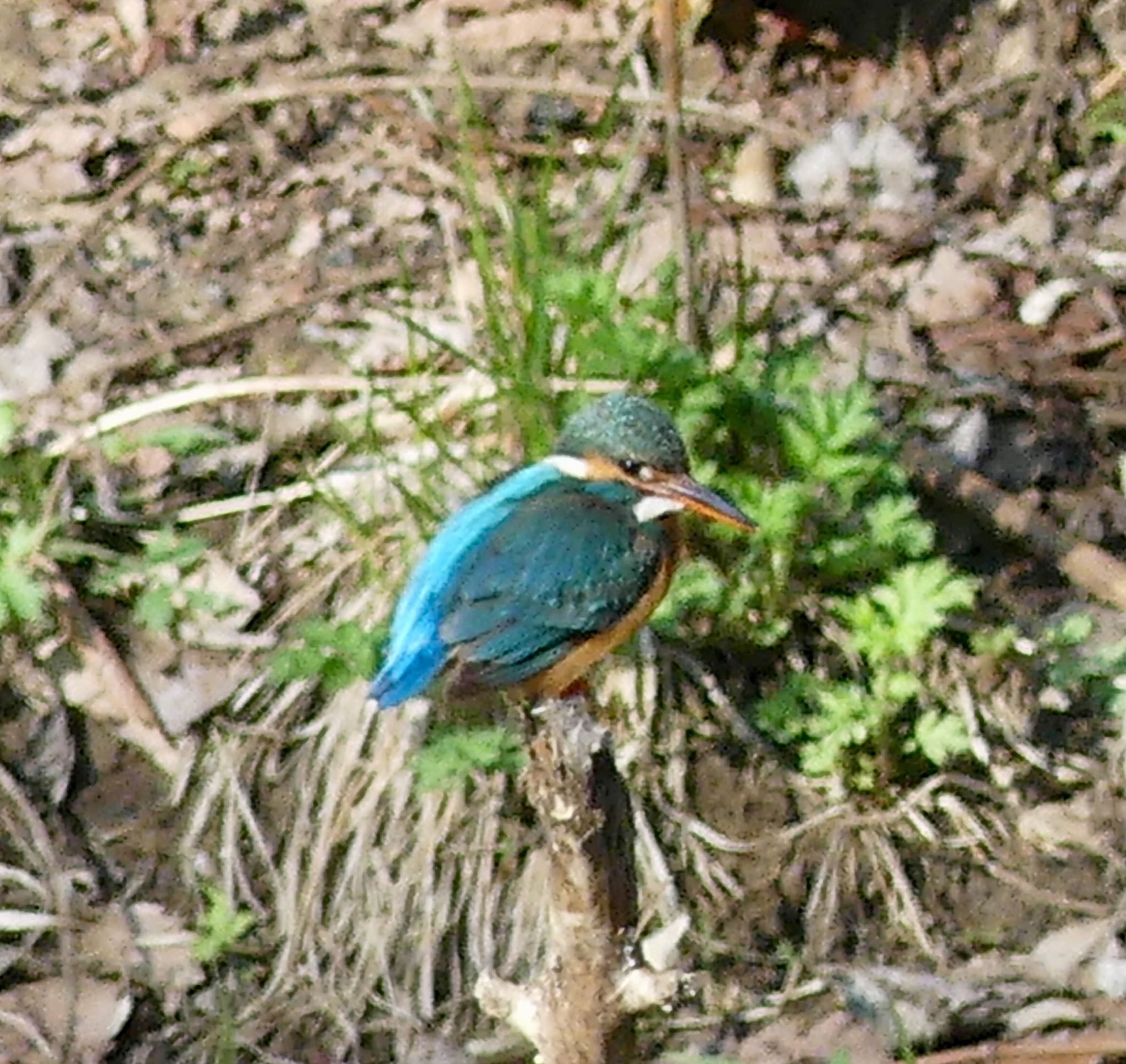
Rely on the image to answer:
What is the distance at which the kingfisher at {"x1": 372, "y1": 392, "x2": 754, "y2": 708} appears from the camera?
3.03 meters

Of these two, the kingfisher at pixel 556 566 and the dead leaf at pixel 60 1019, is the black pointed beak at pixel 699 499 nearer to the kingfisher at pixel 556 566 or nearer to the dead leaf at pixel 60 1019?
the kingfisher at pixel 556 566

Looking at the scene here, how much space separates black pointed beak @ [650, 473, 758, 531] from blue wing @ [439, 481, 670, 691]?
3.6 inches

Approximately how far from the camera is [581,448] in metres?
3.20

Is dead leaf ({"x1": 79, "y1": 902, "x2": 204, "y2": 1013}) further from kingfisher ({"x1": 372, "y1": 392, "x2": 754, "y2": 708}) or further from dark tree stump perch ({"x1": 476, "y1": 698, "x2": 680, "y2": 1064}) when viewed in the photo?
dark tree stump perch ({"x1": 476, "y1": 698, "x2": 680, "y2": 1064})

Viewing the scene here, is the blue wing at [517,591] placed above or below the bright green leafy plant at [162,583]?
above

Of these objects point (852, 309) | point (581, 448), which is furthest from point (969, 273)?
point (581, 448)

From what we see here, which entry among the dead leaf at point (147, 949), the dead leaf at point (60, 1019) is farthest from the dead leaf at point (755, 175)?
the dead leaf at point (60, 1019)

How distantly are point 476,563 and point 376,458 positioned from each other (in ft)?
3.98

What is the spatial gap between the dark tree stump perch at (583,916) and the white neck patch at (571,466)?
528 mm

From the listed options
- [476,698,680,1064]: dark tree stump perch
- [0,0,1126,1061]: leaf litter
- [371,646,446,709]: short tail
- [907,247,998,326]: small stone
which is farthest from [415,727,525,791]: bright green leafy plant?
[907,247,998,326]: small stone

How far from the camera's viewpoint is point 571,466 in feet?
10.6

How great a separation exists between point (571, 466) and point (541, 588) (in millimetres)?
280

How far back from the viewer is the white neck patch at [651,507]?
320cm

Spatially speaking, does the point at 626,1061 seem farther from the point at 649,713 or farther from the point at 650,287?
the point at 650,287
